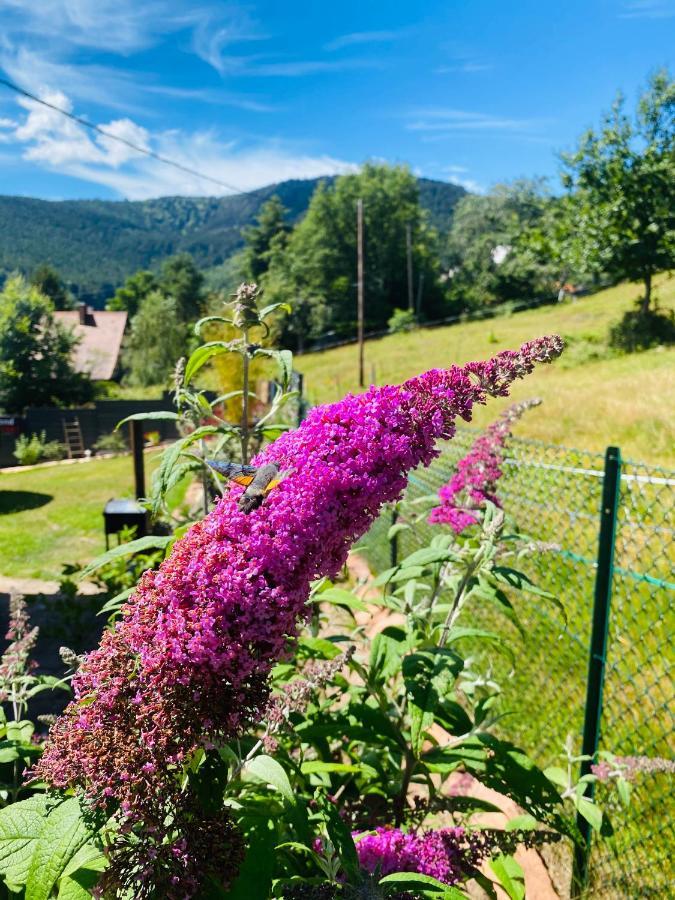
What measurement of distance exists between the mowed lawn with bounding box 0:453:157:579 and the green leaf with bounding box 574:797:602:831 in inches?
169

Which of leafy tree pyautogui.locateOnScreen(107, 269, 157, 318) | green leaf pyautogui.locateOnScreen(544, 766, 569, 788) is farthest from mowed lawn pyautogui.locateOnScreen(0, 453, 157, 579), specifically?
leafy tree pyautogui.locateOnScreen(107, 269, 157, 318)

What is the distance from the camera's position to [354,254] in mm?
48250

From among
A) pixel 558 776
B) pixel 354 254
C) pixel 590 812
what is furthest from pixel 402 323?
pixel 590 812

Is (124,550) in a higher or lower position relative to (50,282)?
lower

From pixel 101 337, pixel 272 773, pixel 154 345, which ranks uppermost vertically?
pixel 101 337

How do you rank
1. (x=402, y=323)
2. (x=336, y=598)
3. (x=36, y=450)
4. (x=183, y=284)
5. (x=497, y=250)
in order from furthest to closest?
(x=183, y=284)
(x=497, y=250)
(x=402, y=323)
(x=36, y=450)
(x=336, y=598)

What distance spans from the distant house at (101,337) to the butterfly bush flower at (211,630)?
3480 centimetres

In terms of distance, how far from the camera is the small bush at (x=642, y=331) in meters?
19.1

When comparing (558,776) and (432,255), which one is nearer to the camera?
(558,776)

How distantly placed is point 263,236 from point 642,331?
44766mm

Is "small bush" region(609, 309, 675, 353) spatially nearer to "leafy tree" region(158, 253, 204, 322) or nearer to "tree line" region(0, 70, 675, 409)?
"tree line" region(0, 70, 675, 409)

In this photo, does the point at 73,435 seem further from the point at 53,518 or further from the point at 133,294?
the point at 133,294

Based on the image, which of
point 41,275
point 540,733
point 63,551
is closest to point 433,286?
point 41,275

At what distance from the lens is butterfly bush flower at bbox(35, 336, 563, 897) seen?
0.86m
